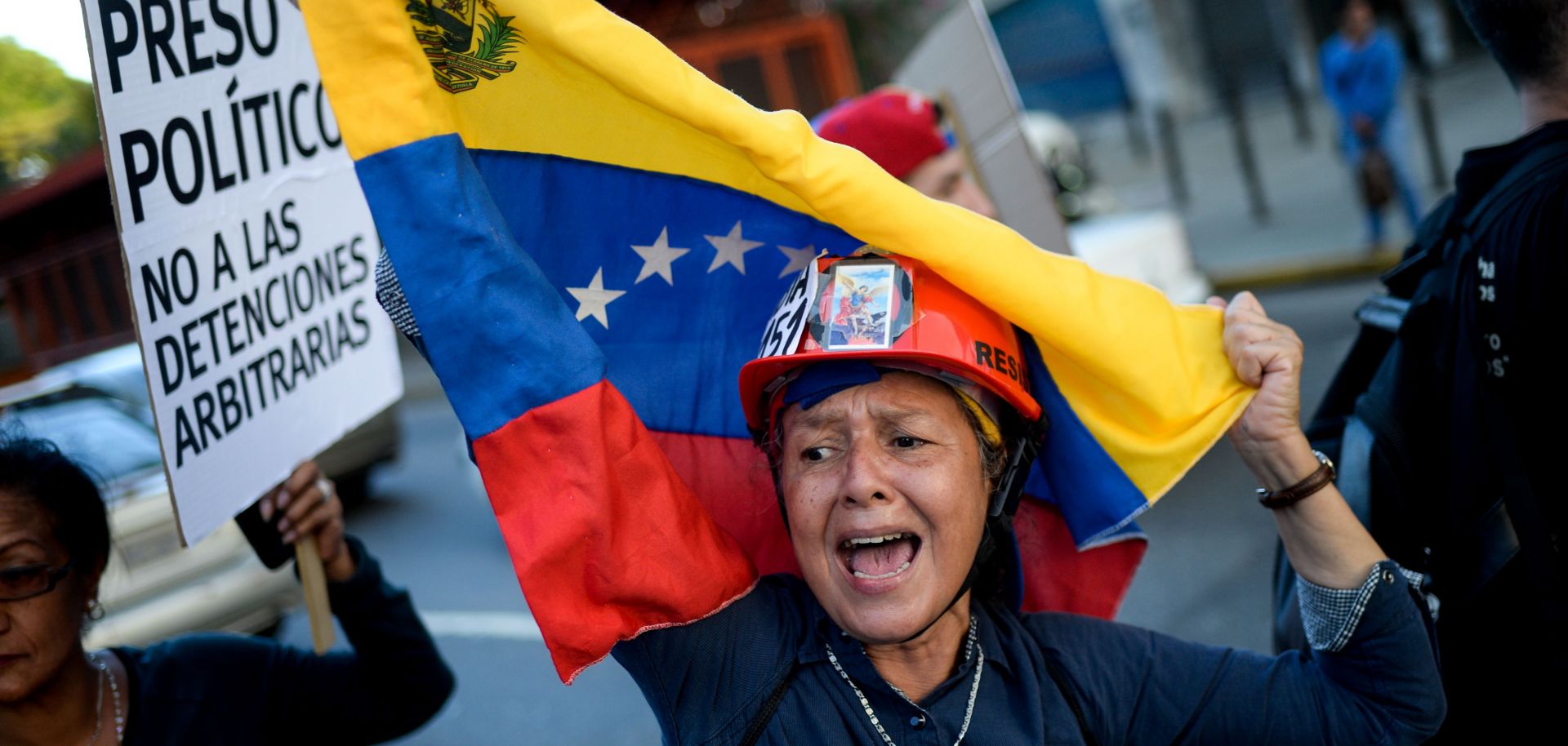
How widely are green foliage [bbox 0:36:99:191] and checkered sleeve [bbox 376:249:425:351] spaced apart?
2.38m

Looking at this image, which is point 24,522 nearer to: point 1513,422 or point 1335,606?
point 1335,606

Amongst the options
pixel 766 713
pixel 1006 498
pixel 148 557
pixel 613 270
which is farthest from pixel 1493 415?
pixel 148 557

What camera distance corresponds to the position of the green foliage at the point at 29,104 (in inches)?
166

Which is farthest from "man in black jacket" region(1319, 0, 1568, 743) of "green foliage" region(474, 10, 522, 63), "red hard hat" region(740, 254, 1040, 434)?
"green foliage" region(474, 10, 522, 63)

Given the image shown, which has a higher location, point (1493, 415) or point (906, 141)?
point (906, 141)

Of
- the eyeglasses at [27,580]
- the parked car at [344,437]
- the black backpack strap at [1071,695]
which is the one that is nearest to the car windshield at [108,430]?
the parked car at [344,437]

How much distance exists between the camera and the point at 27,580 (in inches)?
82.8

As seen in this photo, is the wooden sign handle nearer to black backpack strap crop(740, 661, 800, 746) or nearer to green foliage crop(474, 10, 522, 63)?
black backpack strap crop(740, 661, 800, 746)

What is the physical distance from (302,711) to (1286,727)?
5.76ft

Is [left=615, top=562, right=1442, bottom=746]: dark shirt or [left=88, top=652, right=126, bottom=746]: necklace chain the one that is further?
[left=88, top=652, right=126, bottom=746]: necklace chain

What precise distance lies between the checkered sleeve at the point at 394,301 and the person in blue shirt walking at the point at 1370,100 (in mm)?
9175

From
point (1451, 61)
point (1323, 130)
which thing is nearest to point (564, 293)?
point (1323, 130)

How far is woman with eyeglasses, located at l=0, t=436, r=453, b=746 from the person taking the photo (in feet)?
6.97

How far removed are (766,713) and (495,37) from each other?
1.11 metres
